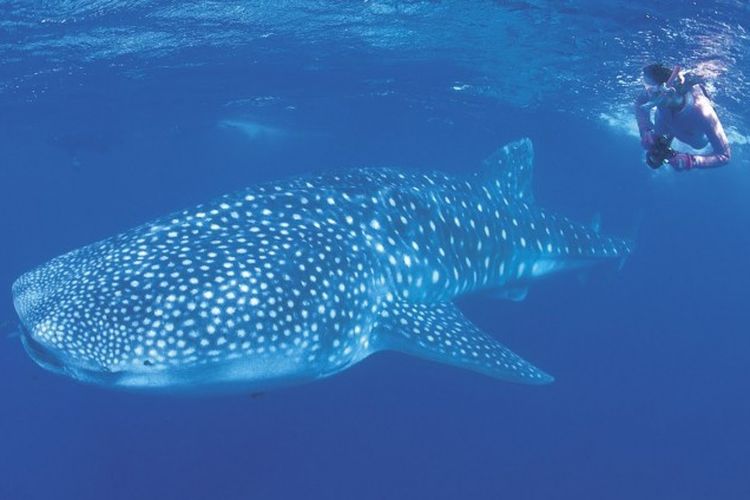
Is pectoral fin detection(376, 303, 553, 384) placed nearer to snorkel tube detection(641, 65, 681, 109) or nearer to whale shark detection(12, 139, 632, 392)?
whale shark detection(12, 139, 632, 392)

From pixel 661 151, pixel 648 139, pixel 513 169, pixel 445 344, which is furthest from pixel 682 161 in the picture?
pixel 513 169

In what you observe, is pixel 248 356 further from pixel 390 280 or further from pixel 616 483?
pixel 616 483

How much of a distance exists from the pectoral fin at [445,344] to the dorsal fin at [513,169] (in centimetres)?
366

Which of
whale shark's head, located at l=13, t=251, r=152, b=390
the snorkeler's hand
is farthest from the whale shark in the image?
the snorkeler's hand

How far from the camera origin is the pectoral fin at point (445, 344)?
6.40 metres

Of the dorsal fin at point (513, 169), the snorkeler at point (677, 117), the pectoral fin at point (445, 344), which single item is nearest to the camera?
the pectoral fin at point (445, 344)

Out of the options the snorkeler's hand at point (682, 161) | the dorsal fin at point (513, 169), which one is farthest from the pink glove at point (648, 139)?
the dorsal fin at point (513, 169)

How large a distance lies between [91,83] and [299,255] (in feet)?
61.4

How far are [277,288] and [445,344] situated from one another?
219 centimetres

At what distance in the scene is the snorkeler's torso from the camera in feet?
23.3

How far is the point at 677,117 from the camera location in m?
7.29

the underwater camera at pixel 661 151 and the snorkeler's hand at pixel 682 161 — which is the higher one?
the underwater camera at pixel 661 151

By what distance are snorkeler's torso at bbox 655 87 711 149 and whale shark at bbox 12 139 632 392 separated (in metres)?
2.75

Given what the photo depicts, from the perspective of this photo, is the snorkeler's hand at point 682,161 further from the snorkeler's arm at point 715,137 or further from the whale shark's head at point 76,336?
the whale shark's head at point 76,336
